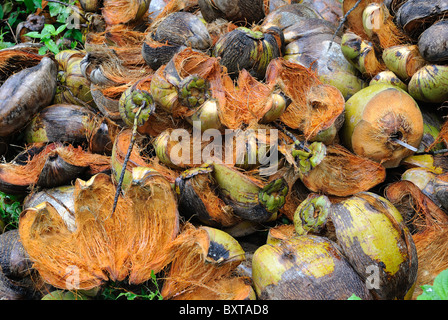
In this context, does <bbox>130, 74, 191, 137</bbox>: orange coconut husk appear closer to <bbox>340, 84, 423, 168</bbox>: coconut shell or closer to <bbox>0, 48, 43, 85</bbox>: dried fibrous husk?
<bbox>340, 84, 423, 168</bbox>: coconut shell

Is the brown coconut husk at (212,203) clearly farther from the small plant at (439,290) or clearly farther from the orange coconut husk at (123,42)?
the orange coconut husk at (123,42)

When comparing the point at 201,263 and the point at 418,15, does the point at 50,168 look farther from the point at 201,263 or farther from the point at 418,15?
the point at 418,15

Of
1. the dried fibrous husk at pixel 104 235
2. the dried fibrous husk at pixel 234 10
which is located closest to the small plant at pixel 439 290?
the dried fibrous husk at pixel 104 235

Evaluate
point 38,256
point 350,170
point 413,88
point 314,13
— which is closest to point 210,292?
point 38,256

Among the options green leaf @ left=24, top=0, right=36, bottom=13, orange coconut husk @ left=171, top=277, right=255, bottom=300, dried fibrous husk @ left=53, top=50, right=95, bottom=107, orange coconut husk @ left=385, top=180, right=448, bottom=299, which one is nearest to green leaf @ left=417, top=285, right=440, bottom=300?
orange coconut husk @ left=385, top=180, right=448, bottom=299

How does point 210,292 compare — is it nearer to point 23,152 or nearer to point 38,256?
point 38,256

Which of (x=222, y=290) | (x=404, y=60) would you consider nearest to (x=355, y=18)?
(x=404, y=60)

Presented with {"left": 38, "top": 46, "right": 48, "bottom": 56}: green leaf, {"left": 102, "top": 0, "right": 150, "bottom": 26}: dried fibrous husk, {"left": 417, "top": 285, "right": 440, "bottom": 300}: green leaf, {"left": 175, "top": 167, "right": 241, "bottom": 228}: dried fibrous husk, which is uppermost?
{"left": 102, "top": 0, "right": 150, "bottom": 26}: dried fibrous husk
